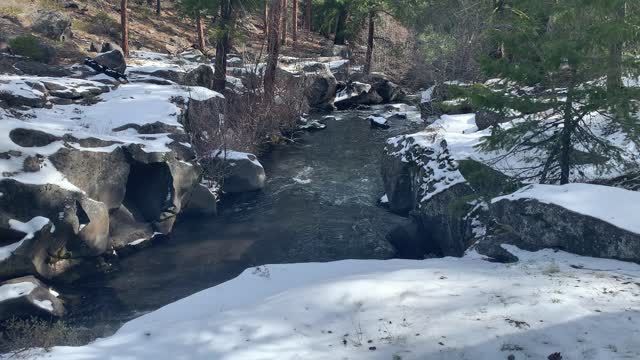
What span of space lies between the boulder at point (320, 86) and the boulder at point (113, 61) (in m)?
9.80

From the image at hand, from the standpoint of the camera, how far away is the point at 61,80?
69.4 ft

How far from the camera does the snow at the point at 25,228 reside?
42.1 ft

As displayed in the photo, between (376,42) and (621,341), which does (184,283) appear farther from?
(376,42)

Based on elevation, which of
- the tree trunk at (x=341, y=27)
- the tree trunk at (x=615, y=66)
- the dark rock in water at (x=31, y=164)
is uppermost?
the tree trunk at (x=341, y=27)

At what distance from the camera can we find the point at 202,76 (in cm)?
2648

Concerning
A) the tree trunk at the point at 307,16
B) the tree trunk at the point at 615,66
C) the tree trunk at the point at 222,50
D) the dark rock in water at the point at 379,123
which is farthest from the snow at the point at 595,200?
the tree trunk at the point at 307,16

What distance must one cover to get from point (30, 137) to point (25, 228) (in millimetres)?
2964

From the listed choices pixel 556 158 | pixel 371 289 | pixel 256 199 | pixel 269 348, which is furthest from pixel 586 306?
pixel 256 199

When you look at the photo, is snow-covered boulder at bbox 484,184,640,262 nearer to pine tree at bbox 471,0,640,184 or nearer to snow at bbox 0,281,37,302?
pine tree at bbox 471,0,640,184

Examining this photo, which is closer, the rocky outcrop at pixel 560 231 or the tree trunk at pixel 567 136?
the rocky outcrop at pixel 560 231

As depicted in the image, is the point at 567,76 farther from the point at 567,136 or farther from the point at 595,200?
the point at 595,200

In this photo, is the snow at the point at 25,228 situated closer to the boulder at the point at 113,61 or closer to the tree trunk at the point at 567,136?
the tree trunk at the point at 567,136

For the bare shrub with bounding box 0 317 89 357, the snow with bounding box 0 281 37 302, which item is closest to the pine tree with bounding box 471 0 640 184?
the bare shrub with bounding box 0 317 89 357

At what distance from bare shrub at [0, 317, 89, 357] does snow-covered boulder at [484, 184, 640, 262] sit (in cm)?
690
